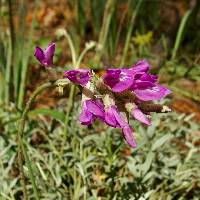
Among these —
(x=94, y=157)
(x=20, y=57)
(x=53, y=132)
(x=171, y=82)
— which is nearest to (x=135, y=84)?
(x=94, y=157)

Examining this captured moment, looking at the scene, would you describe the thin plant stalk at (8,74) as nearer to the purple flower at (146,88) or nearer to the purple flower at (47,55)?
the purple flower at (47,55)

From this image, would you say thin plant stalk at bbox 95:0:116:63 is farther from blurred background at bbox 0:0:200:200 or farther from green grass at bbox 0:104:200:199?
green grass at bbox 0:104:200:199

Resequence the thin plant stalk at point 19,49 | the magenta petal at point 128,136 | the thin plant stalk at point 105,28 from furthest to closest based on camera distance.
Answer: the thin plant stalk at point 105,28, the thin plant stalk at point 19,49, the magenta petal at point 128,136

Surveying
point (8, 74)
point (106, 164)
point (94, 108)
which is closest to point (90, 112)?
point (94, 108)

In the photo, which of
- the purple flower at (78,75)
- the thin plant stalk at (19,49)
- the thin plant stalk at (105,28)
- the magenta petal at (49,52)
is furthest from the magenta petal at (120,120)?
the thin plant stalk at (105,28)

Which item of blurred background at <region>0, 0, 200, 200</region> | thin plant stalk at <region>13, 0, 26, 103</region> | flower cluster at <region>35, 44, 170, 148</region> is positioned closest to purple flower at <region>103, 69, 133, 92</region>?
flower cluster at <region>35, 44, 170, 148</region>

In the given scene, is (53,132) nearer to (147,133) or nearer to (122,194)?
(147,133)

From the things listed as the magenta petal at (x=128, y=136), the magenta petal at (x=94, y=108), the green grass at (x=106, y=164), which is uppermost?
the magenta petal at (x=94, y=108)

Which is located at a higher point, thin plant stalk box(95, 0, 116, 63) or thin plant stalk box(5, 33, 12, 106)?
thin plant stalk box(95, 0, 116, 63)

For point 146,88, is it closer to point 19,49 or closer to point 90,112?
point 90,112
